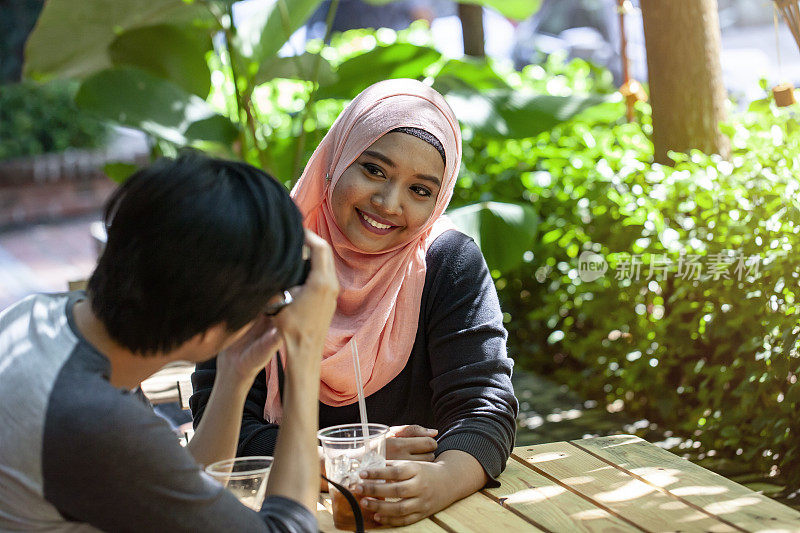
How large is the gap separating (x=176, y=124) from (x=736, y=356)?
2.54 meters

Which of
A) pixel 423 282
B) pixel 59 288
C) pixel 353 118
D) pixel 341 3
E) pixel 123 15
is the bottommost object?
pixel 59 288

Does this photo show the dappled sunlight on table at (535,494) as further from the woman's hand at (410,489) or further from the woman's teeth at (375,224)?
the woman's teeth at (375,224)

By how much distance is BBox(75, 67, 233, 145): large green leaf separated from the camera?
13.9 ft

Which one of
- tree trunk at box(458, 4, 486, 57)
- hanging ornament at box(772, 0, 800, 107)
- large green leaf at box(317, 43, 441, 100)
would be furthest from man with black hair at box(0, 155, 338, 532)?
tree trunk at box(458, 4, 486, 57)

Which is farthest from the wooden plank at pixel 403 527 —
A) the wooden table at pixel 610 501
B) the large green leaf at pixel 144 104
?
the large green leaf at pixel 144 104

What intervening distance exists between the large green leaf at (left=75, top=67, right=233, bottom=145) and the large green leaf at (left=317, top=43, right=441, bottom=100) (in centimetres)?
61

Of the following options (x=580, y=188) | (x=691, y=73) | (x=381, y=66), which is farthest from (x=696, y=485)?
(x=381, y=66)

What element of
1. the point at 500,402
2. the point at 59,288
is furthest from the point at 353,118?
the point at 59,288

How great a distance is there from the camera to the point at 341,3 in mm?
16266

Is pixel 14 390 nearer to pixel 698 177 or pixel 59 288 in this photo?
pixel 698 177

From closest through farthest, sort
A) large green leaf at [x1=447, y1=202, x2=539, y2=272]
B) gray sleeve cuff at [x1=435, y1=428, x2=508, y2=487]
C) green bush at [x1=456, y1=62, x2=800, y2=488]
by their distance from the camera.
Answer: gray sleeve cuff at [x1=435, y1=428, x2=508, y2=487], green bush at [x1=456, y1=62, x2=800, y2=488], large green leaf at [x1=447, y1=202, x2=539, y2=272]

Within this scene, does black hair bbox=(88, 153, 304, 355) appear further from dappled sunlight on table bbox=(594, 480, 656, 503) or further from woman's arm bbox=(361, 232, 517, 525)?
dappled sunlight on table bbox=(594, 480, 656, 503)

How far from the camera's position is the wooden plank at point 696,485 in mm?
1691

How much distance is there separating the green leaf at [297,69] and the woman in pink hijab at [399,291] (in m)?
1.99
